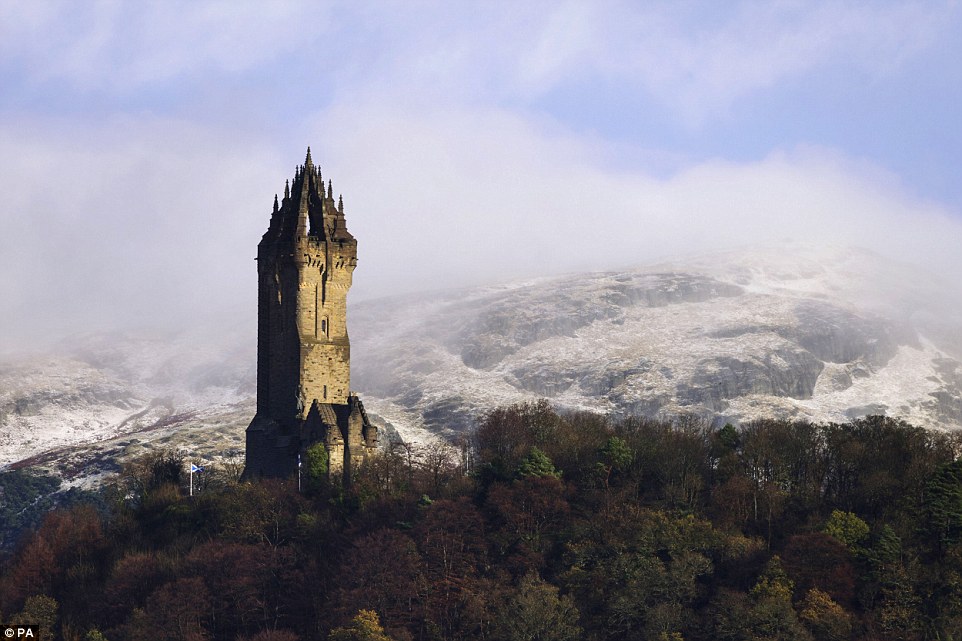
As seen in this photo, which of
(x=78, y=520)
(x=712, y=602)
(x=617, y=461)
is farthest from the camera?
(x=78, y=520)

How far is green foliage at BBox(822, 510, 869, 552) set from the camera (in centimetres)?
Answer: 11262

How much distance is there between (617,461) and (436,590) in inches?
794

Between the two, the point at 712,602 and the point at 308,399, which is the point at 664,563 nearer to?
the point at 712,602

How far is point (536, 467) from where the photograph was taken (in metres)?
125

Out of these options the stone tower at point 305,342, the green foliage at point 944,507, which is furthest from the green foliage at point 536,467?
the green foliage at point 944,507

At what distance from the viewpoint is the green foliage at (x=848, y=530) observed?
370 ft

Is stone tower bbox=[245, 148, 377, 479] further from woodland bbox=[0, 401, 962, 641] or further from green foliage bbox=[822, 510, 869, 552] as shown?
green foliage bbox=[822, 510, 869, 552]

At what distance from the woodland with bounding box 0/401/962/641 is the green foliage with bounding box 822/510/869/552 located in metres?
0.18

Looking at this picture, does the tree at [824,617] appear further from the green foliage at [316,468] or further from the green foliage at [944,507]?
the green foliage at [316,468]

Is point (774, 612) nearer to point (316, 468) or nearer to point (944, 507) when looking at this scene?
point (944, 507)

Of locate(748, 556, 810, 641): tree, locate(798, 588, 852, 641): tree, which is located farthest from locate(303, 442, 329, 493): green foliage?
locate(798, 588, 852, 641): tree

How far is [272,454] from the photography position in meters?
133

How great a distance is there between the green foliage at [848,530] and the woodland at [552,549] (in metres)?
0.18

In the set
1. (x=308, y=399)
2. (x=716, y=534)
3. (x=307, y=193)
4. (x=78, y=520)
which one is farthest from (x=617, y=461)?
(x=78, y=520)
